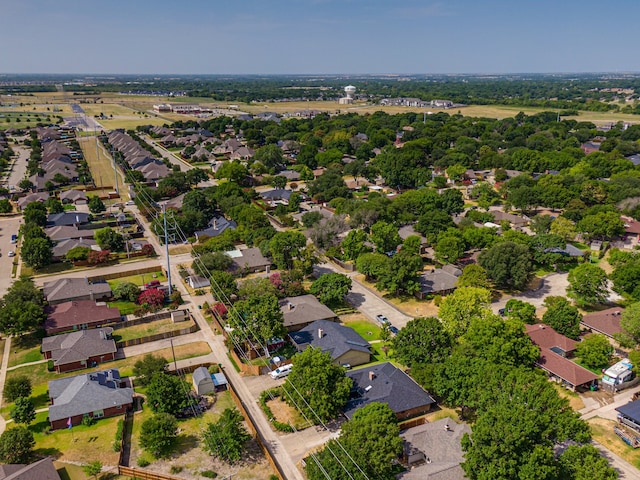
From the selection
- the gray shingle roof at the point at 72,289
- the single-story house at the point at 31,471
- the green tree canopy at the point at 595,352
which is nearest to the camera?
the single-story house at the point at 31,471

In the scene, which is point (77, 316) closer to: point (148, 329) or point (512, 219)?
point (148, 329)

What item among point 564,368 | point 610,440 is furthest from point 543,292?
point 610,440

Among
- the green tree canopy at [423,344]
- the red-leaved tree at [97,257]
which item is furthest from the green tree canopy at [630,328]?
the red-leaved tree at [97,257]

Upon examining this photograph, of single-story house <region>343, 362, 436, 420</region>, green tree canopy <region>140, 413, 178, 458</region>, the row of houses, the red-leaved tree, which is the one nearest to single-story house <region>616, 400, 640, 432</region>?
single-story house <region>343, 362, 436, 420</region>

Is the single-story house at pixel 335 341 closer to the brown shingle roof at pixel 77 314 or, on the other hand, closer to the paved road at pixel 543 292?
the paved road at pixel 543 292

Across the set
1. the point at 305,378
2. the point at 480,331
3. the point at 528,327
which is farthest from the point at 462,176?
the point at 305,378

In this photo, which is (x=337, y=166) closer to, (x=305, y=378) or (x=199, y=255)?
(x=199, y=255)
